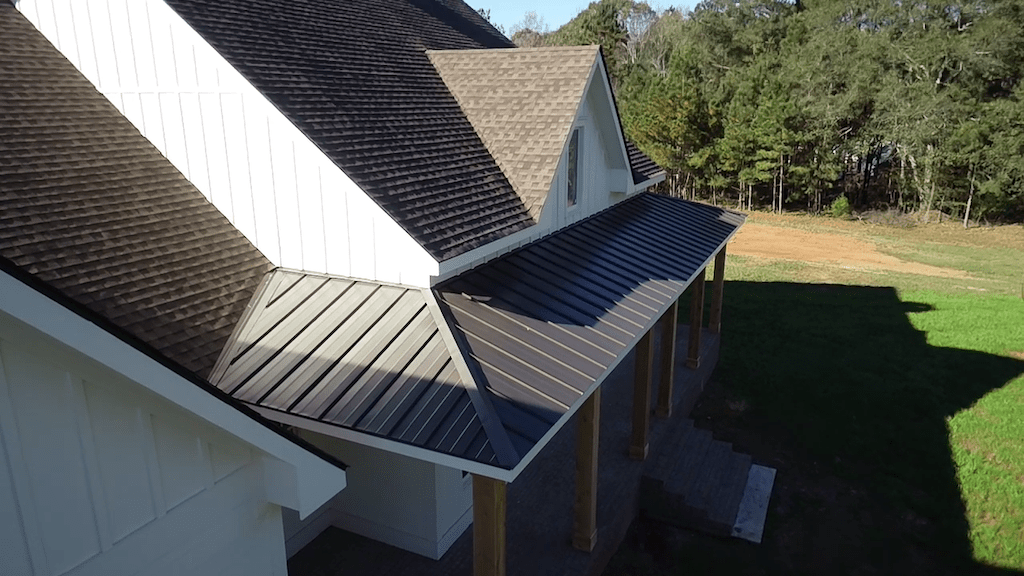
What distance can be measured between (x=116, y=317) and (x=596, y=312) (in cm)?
541

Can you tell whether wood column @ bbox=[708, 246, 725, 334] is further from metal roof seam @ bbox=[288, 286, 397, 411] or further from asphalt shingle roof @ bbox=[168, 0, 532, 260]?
metal roof seam @ bbox=[288, 286, 397, 411]

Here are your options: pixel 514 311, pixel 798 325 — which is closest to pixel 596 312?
pixel 514 311

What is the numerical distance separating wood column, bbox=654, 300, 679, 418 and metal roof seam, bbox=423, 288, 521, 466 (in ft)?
19.1

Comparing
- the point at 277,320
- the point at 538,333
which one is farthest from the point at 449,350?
the point at 277,320

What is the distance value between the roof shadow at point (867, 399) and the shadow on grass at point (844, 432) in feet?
0.10

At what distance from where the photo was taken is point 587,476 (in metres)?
8.84

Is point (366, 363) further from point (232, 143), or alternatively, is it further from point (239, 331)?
point (232, 143)

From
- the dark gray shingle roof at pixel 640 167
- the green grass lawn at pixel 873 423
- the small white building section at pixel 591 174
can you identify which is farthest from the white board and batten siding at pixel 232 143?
the dark gray shingle roof at pixel 640 167

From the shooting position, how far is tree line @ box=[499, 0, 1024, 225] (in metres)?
34.8

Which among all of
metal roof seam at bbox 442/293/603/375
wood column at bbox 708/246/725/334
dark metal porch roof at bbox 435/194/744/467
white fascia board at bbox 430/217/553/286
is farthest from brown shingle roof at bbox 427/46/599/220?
wood column at bbox 708/246/725/334

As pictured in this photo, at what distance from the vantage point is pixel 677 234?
43.7 feet

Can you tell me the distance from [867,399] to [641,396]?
7503mm

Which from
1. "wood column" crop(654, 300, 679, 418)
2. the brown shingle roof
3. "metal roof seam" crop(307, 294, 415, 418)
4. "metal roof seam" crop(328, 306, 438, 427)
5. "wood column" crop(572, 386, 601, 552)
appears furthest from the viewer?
"wood column" crop(654, 300, 679, 418)

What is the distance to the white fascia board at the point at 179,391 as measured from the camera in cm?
339
